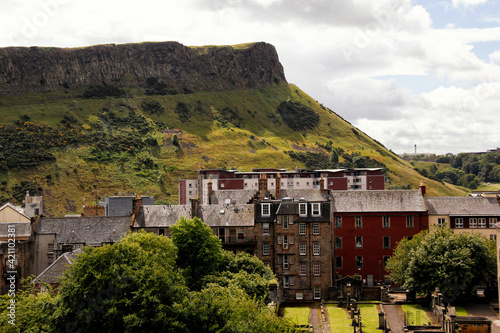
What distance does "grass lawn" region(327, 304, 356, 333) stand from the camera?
192 ft

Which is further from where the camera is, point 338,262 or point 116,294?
point 338,262

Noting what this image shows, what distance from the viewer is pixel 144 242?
55625mm

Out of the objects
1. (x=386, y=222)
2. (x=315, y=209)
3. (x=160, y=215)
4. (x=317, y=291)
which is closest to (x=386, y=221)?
(x=386, y=222)

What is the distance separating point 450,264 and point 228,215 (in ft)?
91.6

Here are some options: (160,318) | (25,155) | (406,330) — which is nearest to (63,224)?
(160,318)

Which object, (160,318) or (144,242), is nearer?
(160,318)

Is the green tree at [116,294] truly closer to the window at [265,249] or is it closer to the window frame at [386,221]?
the window at [265,249]

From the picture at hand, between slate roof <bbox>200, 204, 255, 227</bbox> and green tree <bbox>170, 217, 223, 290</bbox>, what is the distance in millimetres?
12409

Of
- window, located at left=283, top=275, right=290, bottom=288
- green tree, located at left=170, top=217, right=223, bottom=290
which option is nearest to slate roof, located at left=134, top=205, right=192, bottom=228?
green tree, located at left=170, top=217, right=223, bottom=290

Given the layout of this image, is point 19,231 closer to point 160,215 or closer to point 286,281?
point 160,215

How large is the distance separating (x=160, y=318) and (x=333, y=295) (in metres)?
37.8

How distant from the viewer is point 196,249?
63.2 meters

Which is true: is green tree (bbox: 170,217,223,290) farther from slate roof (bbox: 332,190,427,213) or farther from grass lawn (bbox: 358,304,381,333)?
slate roof (bbox: 332,190,427,213)

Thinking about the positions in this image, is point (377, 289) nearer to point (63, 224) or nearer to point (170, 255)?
point (170, 255)
